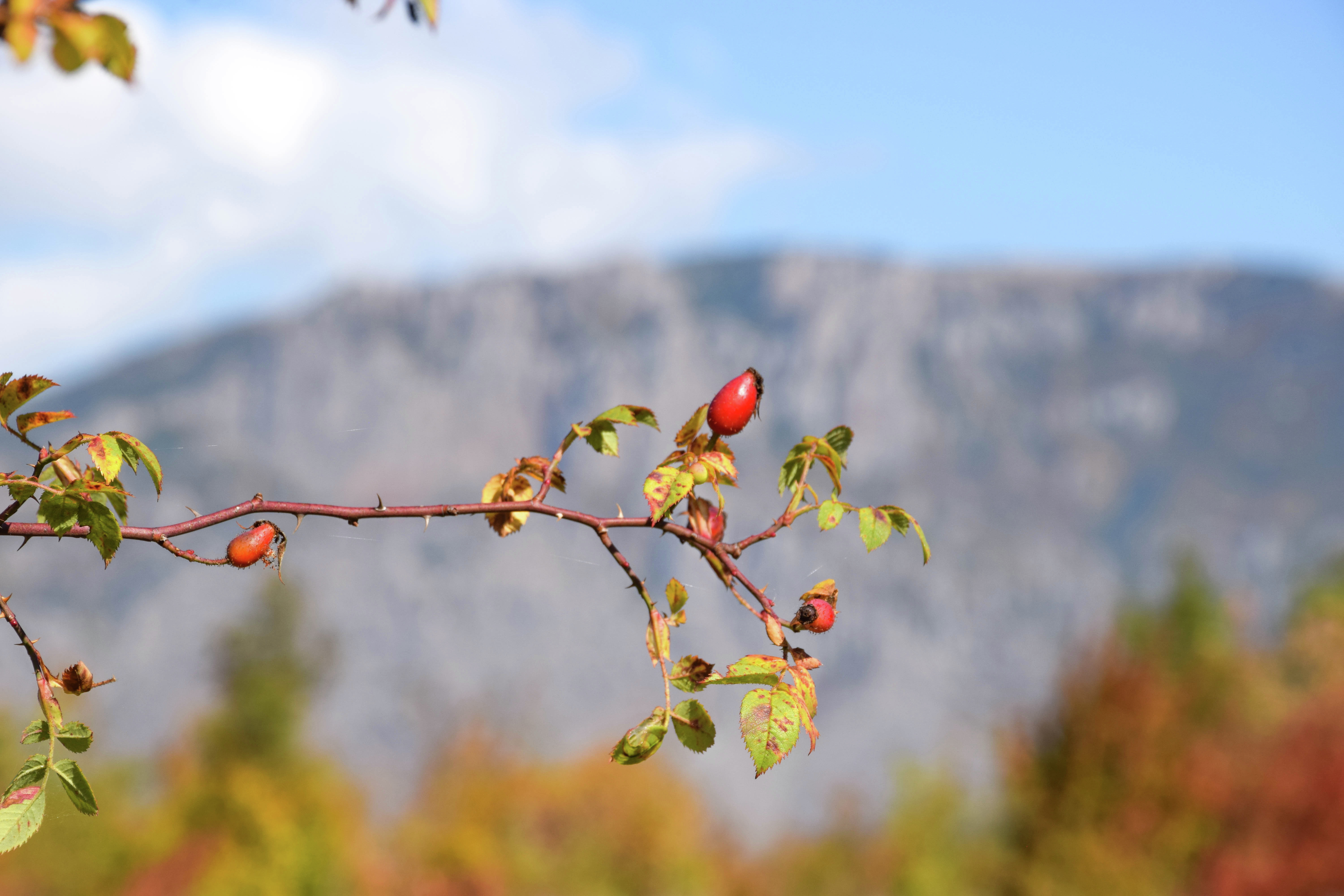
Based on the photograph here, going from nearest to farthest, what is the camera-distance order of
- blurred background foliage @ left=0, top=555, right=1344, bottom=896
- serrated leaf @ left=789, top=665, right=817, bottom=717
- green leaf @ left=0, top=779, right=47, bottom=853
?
green leaf @ left=0, top=779, right=47, bottom=853, serrated leaf @ left=789, top=665, right=817, bottom=717, blurred background foliage @ left=0, top=555, right=1344, bottom=896

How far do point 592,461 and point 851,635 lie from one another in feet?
162

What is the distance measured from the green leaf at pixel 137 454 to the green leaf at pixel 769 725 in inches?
26.4

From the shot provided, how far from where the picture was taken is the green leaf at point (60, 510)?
110 centimetres

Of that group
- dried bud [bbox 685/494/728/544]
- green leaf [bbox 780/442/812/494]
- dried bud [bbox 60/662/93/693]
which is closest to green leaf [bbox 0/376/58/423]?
dried bud [bbox 60/662/93/693]

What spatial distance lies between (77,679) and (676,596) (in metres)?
0.64

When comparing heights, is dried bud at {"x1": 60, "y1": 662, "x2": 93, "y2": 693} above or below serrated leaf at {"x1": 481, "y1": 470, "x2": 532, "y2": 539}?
below

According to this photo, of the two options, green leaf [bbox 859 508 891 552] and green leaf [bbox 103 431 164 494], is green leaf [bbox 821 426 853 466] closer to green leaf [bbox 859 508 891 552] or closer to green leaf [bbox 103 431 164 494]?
green leaf [bbox 859 508 891 552]

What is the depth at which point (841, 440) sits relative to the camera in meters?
1.30

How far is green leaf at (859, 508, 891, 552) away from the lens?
124 centimetres

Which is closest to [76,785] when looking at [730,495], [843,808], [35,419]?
[35,419]

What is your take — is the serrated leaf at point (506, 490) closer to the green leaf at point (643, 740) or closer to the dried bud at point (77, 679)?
the green leaf at point (643, 740)

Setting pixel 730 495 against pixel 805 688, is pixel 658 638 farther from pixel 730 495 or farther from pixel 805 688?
pixel 730 495

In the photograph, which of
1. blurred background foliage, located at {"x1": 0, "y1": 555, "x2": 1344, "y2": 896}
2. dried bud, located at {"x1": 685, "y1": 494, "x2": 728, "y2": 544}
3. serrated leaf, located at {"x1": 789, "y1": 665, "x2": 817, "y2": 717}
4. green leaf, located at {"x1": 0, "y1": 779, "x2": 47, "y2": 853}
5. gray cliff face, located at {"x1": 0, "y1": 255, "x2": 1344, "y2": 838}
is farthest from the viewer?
gray cliff face, located at {"x1": 0, "y1": 255, "x2": 1344, "y2": 838}

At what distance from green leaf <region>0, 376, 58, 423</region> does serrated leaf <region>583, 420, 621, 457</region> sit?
1.92 feet
